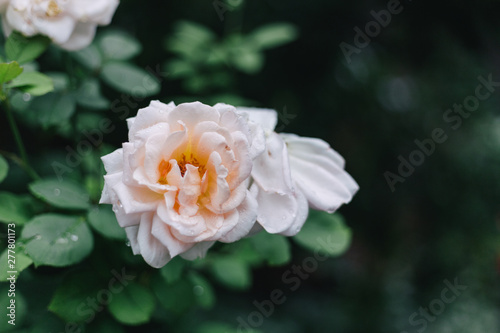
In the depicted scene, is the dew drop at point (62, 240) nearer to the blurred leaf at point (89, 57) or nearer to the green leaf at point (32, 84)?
the green leaf at point (32, 84)

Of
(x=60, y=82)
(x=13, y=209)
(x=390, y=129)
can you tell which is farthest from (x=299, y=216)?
(x=390, y=129)

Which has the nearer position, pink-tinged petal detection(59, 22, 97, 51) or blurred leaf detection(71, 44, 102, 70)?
pink-tinged petal detection(59, 22, 97, 51)

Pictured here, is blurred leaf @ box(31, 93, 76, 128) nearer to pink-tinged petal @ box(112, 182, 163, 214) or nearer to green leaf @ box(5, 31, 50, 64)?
green leaf @ box(5, 31, 50, 64)

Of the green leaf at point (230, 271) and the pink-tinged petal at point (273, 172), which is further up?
the pink-tinged petal at point (273, 172)

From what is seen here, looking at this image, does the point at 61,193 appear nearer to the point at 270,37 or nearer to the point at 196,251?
the point at 196,251

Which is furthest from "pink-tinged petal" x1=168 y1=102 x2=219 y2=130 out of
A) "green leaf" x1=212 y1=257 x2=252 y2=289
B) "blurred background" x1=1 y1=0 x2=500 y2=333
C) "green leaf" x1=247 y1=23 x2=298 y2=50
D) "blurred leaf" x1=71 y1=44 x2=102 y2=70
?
"blurred background" x1=1 y1=0 x2=500 y2=333

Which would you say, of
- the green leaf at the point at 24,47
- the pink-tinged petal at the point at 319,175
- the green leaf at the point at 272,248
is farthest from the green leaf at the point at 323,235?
the green leaf at the point at 24,47

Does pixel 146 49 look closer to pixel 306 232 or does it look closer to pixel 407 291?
pixel 306 232
